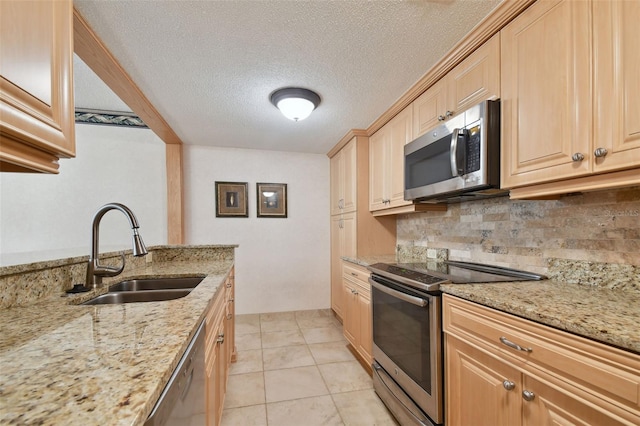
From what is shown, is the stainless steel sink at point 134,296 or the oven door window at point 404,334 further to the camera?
the oven door window at point 404,334

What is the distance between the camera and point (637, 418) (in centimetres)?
73

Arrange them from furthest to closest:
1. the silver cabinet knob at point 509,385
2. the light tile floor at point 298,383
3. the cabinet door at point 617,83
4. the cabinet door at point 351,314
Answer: the cabinet door at point 351,314 < the light tile floor at point 298,383 < the silver cabinet knob at point 509,385 < the cabinet door at point 617,83

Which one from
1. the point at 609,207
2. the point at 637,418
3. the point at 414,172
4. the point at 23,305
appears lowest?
the point at 637,418

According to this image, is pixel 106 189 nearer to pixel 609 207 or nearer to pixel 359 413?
pixel 359 413

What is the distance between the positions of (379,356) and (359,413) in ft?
1.21

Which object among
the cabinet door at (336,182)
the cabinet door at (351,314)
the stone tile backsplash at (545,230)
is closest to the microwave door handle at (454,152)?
the stone tile backsplash at (545,230)

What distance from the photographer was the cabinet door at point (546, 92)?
42.3 inches

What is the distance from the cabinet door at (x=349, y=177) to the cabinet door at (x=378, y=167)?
0.57 feet

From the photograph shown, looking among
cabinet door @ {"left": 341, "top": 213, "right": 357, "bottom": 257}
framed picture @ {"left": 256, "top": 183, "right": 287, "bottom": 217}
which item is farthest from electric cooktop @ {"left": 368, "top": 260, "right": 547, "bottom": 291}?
framed picture @ {"left": 256, "top": 183, "right": 287, "bottom": 217}

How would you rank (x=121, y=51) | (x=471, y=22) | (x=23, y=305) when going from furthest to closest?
(x=121, y=51) < (x=471, y=22) < (x=23, y=305)

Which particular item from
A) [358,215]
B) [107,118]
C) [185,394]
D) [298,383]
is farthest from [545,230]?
[107,118]

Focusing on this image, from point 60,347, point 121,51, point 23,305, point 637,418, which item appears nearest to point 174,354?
point 60,347

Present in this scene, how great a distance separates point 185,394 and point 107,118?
3.58 metres

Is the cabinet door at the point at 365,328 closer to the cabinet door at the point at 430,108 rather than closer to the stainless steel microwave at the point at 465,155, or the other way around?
the stainless steel microwave at the point at 465,155
